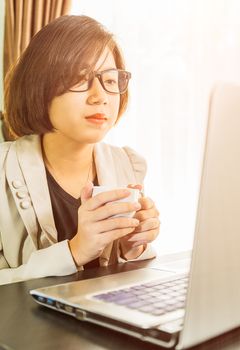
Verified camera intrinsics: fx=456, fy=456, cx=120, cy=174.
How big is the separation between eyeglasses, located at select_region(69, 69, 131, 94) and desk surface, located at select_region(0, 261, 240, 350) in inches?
35.6

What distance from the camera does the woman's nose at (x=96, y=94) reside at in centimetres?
155

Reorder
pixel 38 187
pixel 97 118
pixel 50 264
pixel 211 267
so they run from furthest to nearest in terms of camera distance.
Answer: pixel 97 118
pixel 38 187
pixel 50 264
pixel 211 267

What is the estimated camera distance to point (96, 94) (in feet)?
5.14

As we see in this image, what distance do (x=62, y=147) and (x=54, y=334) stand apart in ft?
3.08

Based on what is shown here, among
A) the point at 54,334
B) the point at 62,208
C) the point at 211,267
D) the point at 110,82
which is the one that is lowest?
the point at 62,208

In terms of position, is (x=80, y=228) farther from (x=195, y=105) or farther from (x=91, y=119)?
(x=195, y=105)

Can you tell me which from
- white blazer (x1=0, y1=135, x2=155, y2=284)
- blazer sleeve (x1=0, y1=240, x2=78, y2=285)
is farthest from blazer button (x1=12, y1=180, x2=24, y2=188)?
blazer sleeve (x1=0, y1=240, x2=78, y2=285)

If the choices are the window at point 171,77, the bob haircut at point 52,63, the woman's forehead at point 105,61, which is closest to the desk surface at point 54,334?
the bob haircut at point 52,63

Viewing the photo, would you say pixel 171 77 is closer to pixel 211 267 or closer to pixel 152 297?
pixel 152 297

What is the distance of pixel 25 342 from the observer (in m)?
0.59

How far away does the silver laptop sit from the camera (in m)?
0.44

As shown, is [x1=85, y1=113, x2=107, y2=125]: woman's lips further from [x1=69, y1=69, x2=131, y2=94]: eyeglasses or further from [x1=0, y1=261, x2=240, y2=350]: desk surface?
[x1=0, y1=261, x2=240, y2=350]: desk surface

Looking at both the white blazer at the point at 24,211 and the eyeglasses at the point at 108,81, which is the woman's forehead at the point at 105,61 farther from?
the white blazer at the point at 24,211

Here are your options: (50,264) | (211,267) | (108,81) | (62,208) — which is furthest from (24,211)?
(211,267)
